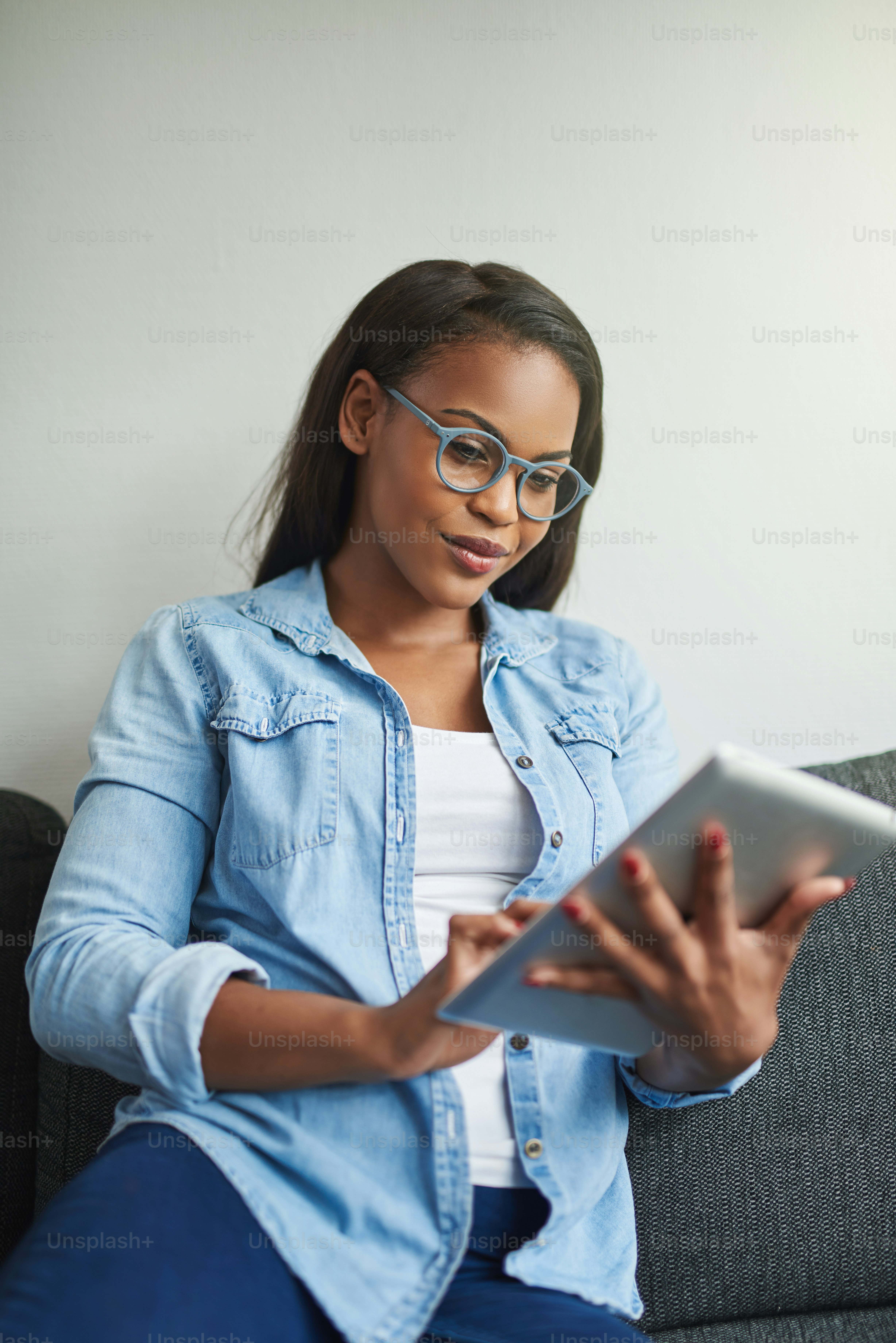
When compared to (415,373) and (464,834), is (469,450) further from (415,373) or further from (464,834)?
(464,834)

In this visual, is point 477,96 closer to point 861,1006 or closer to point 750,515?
Answer: point 750,515

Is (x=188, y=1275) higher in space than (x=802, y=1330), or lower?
higher

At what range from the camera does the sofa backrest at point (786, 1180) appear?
1.15 metres

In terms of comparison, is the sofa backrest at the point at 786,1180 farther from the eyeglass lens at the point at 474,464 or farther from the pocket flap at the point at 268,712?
the eyeglass lens at the point at 474,464

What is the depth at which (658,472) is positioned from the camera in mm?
1616

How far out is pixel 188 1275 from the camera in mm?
747

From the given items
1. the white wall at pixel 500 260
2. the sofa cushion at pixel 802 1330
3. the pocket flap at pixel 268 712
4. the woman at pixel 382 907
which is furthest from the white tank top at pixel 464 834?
the white wall at pixel 500 260

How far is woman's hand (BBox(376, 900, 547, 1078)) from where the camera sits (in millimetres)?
792

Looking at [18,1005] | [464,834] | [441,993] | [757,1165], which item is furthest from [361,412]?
[757,1165]

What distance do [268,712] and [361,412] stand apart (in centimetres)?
44

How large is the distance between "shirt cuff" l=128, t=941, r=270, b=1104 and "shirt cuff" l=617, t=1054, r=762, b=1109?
0.42m

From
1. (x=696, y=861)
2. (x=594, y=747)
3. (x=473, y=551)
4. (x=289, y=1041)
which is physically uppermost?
(x=473, y=551)

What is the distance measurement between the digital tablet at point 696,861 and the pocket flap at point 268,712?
1.35 feet

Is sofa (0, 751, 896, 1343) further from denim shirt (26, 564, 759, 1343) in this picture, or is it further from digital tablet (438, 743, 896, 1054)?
digital tablet (438, 743, 896, 1054)
